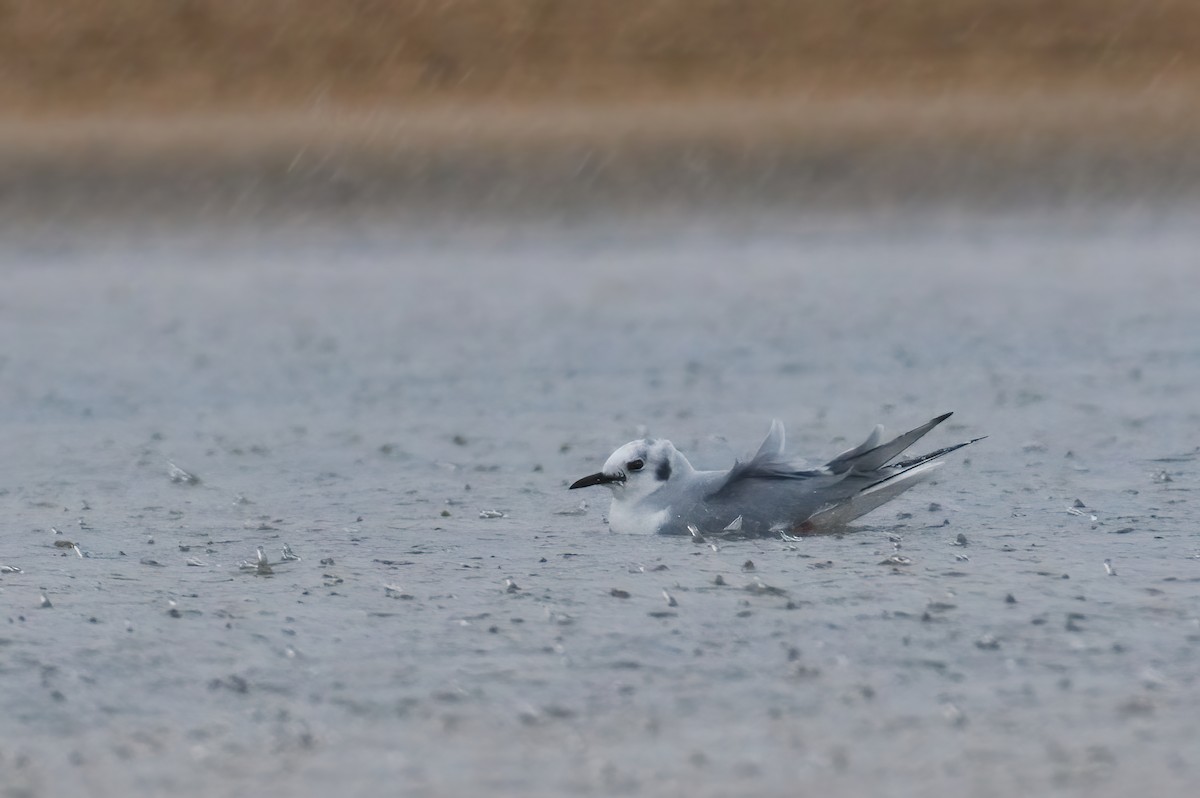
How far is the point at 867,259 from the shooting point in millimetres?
21469

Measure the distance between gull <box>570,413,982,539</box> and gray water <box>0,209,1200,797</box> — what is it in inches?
7.6

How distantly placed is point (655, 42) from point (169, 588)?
24544 mm

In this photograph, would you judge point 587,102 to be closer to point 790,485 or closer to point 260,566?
point 790,485

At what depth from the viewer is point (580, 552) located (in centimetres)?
874

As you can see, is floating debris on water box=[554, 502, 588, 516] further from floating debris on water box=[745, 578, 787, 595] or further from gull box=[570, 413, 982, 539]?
floating debris on water box=[745, 578, 787, 595]

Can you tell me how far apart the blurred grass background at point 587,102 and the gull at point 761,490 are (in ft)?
51.6

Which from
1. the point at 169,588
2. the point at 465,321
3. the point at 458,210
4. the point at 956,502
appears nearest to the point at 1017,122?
the point at 458,210

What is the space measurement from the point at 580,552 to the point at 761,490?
921 millimetres

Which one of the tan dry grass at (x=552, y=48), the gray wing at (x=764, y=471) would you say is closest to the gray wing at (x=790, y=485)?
the gray wing at (x=764, y=471)

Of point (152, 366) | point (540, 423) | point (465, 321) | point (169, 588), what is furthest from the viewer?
point (465, 321)

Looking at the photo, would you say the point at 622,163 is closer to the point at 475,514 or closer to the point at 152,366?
the point at 152,366

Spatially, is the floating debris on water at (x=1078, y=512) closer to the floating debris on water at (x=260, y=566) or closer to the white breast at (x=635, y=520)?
the white breast at (x=635, y=520)

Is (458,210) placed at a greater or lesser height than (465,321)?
greater

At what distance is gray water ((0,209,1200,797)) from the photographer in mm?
5730
